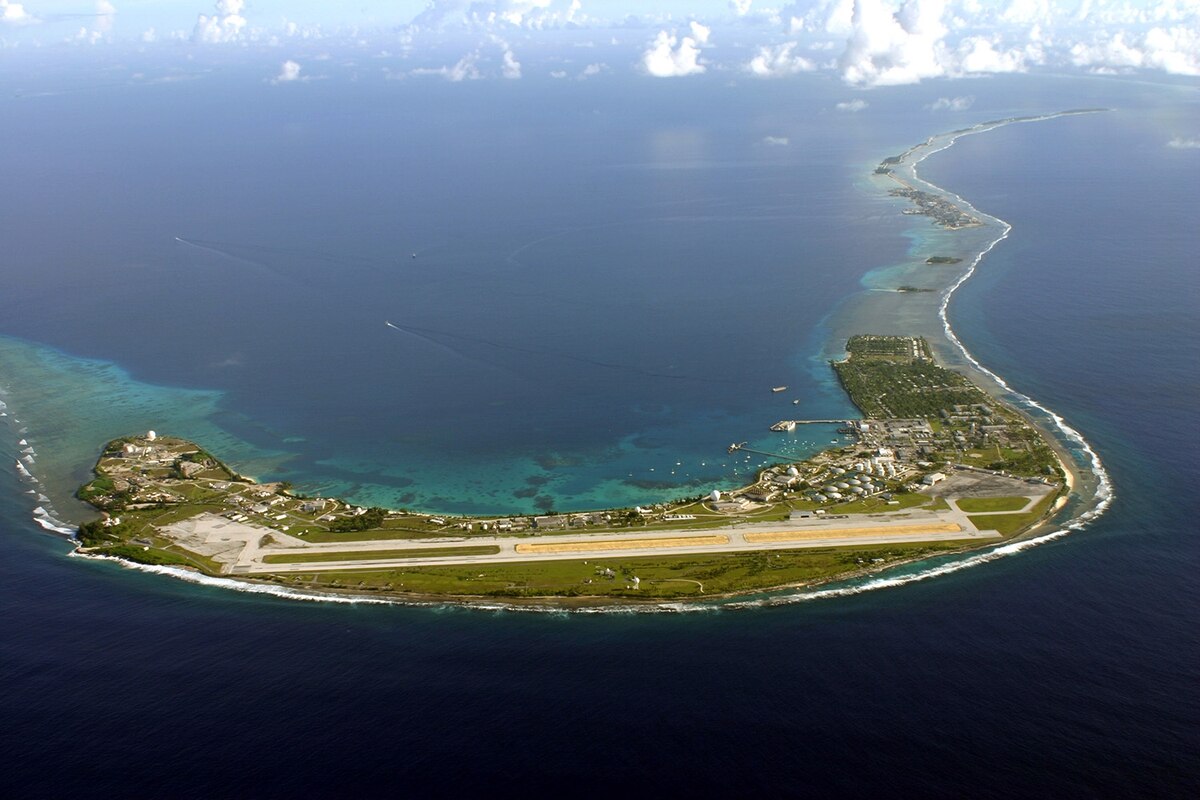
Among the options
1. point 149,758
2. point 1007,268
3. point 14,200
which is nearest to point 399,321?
point 149,758

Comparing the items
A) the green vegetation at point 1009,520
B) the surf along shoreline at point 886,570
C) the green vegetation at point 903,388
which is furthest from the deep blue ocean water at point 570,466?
the green vegetation at point 1009,520

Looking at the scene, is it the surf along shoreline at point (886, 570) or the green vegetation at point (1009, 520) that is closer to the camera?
the surf along shoreline at point (886, 570)

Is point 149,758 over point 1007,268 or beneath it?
beneath

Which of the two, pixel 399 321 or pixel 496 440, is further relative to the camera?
pixel 399 321

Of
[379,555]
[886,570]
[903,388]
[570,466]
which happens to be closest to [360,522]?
[379,555]

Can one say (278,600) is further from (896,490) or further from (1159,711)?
(1159,711)

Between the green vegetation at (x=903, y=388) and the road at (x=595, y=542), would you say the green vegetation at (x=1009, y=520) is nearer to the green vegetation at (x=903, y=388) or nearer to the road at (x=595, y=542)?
the road at (x=595, y=542)
